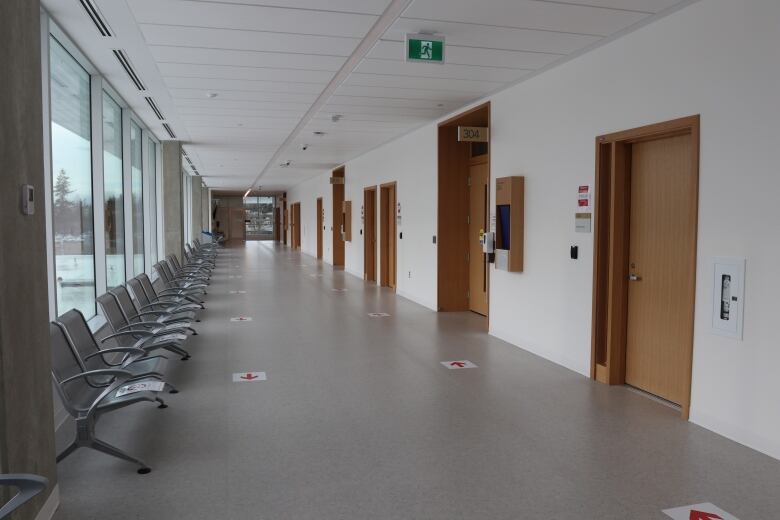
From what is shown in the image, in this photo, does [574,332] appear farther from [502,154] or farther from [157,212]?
[157,212]

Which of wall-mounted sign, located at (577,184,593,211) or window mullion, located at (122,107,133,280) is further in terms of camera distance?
window mullion, located at (122,107,133,280)

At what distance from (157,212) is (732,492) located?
1137 cm

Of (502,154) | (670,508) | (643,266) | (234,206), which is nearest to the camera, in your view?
(670,508)

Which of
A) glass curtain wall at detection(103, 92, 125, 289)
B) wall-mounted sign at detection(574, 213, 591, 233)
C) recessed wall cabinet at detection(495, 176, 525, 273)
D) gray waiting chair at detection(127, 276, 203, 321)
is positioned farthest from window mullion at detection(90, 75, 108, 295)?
wall-mounted sign at detection(574, 213, 591, 233)

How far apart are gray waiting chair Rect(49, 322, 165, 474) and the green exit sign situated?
3146 millimetres

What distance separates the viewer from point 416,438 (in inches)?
150

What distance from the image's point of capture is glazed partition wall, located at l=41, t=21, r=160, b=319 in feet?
15.6

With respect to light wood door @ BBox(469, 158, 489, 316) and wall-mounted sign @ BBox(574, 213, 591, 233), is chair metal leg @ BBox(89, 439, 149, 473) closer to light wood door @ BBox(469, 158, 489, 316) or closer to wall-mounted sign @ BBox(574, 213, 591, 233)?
wall-mounted sign @ BBox(574, 213, 591, 233)

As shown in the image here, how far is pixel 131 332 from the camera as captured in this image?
4773 millimetres

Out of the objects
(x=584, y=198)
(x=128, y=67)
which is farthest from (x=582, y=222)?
(x=128, y=67)

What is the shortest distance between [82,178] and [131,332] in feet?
7.64

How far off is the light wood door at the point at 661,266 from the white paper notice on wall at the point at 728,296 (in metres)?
0.19

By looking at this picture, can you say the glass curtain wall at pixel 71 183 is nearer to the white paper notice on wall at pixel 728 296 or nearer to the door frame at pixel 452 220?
the door frame at pixel 452 220

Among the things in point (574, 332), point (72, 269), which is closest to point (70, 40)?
point (72, 269)
